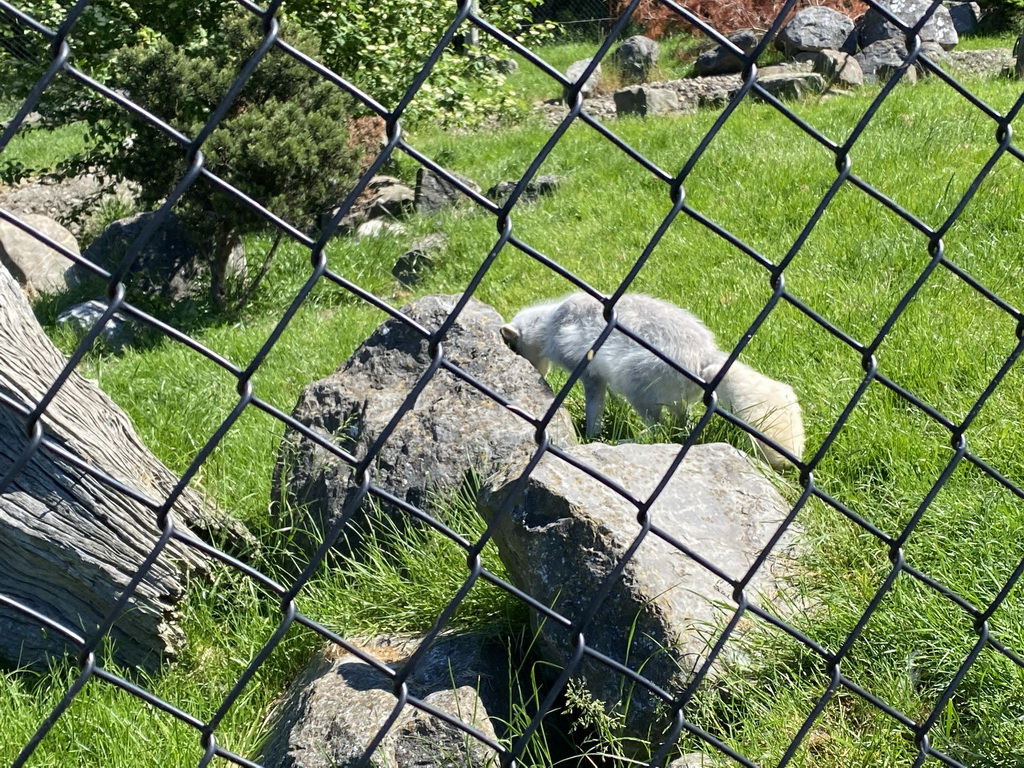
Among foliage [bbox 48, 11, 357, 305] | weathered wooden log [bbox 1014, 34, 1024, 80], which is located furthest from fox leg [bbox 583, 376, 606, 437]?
weathered wooden log [bbox 1014, 34, 1024, 80]

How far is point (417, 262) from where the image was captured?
8.33 m

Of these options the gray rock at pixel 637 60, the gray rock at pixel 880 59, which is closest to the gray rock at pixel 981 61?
the gray rock at pixel 880 59

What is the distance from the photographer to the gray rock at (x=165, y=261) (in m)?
8.64

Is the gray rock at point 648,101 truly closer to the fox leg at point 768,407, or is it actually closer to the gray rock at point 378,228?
the gray rock at point 378,228

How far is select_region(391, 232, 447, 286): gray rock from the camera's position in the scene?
8.27 metres

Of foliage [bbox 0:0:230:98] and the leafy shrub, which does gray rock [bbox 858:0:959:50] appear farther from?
foliage [bbox 0:0:230:98]

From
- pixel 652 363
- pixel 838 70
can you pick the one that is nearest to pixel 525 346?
pixel 652 363

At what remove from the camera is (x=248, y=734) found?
2771 mm

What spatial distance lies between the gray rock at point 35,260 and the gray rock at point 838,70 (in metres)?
8.14

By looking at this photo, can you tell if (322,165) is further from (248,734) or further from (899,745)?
(899,745)

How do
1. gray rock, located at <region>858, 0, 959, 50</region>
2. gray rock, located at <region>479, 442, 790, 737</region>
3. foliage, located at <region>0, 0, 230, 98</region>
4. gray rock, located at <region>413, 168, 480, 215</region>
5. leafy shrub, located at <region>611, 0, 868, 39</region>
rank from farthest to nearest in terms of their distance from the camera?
leafy shrub, located at <region>611, 0, 868, 39</region>, gray rock, located at <region>858, 0, 959, 50</region>, gray rock, located at <region>413, 168, 480, 215</region>, foliage, located at <region>0, 0, 230, 98</region>, gray rock, located at <region>479, 442, 790, 737</region>

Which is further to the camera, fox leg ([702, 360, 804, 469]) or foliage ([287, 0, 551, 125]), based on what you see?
foliage ([287, 0, 551, 125])

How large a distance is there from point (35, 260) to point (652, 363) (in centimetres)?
696

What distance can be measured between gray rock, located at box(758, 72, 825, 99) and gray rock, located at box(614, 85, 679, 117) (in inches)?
64.4
